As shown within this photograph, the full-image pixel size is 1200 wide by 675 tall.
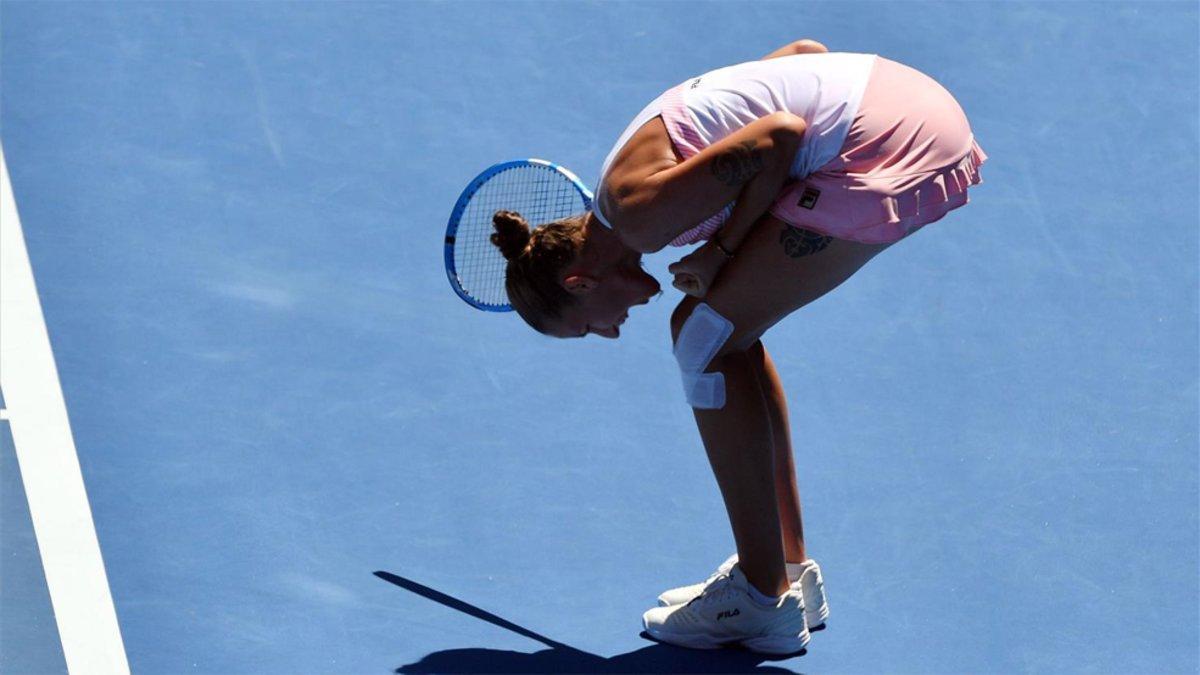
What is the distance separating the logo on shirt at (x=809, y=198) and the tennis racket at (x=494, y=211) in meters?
0.70

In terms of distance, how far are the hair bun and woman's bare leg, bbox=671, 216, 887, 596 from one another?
0.41m

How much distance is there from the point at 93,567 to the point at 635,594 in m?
1.36

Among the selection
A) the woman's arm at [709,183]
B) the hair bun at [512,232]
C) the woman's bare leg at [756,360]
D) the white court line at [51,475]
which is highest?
the woman's arm at [709,183]

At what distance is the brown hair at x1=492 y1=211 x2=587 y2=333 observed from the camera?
13.4ft

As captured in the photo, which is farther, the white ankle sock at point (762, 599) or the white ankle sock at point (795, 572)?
the white ankle sock at point (795, 572)

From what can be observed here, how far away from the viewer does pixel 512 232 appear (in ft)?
13.7

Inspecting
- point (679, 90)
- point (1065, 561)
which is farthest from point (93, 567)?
point (1065, 561)

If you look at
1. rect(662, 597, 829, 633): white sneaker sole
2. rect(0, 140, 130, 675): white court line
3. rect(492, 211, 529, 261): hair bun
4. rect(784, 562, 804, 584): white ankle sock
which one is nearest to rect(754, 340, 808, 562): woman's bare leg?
rect(784, 562, 804, 584): white ankle sock

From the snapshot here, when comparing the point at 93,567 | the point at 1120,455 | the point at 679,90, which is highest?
the point at 679,90

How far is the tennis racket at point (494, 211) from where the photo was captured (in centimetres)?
448

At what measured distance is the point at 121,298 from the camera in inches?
215

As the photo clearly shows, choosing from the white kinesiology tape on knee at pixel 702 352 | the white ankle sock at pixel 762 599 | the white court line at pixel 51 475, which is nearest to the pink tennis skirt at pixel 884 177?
the white kinesiology tape on knee at pixel 702 352

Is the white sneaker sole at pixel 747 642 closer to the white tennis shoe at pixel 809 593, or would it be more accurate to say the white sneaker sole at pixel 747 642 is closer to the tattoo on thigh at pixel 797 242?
the white tennis shoe at pixel 809 593

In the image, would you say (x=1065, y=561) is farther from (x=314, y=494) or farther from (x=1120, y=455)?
(x=314, y=494)
